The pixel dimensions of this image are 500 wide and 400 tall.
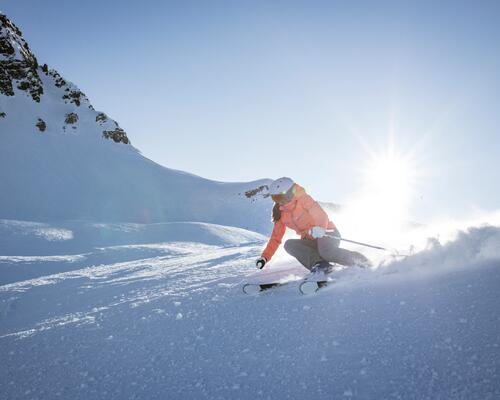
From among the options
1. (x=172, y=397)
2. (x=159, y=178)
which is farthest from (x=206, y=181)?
(x=172, y=397)

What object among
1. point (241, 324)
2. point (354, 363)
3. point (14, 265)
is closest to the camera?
point (354, 363)

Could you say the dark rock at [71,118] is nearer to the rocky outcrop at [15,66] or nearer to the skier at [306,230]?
the rocky outcrop at [15,66]

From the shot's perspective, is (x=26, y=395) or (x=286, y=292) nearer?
(x=26, y=395)

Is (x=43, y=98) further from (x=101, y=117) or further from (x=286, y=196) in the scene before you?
(x=286, y=196)

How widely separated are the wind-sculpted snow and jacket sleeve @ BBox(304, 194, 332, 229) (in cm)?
89

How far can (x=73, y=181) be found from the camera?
3045 cm

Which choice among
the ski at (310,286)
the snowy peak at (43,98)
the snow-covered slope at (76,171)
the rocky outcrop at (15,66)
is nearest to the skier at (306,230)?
the ski at (310,286)

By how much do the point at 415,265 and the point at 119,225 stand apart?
19.1 meters

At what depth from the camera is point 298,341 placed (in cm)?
258

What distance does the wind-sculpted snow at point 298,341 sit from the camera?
77.3 inches

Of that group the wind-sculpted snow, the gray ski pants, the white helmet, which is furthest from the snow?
the white helmet

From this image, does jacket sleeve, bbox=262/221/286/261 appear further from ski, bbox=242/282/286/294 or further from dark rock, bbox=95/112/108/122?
dark rock, bbox=95/112/108/122

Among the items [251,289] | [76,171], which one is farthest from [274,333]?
[76,171]

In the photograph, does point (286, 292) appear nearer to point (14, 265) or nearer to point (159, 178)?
point (14, 265)
